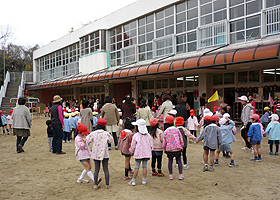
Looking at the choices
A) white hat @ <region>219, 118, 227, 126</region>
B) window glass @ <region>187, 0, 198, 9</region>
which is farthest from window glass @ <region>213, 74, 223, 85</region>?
white hat @ <region>219, 118, 227, 126</region>

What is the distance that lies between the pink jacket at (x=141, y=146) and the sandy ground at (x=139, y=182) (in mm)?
595

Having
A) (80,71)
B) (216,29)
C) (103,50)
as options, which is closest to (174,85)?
(216,29)

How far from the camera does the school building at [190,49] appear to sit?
1188cm

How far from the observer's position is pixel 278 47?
947 cm

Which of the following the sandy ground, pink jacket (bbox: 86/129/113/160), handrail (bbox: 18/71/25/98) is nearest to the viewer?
the sandy ground

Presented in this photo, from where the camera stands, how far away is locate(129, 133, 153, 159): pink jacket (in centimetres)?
506

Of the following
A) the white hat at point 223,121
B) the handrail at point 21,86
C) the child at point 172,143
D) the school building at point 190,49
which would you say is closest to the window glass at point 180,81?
the school building at point 190,49

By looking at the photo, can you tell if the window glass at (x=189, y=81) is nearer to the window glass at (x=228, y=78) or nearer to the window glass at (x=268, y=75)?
the window glass at (x=228, y=78)

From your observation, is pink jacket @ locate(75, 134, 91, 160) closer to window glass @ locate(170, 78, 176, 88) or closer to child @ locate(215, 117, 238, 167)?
child @ locate(215, 117, 238, 167)

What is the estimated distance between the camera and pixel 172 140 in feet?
17.5

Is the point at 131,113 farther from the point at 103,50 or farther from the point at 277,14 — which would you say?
the point at 103,50

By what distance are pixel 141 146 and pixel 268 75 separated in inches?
424

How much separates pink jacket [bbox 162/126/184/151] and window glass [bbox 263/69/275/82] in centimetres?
991

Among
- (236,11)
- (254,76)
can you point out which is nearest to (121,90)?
(254,76)
